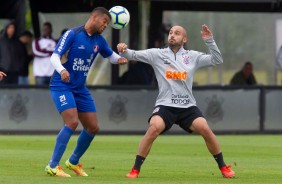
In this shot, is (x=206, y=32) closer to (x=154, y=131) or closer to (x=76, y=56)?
(x=154, y=131)

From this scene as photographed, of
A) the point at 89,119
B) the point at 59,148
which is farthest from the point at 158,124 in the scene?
the point at 59,148

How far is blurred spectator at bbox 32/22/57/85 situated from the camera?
24250 mm

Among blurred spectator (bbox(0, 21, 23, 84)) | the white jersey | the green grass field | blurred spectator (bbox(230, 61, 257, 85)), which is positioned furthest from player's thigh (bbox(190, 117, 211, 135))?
blurred spectator (bbox(230, 61, 257, 85))

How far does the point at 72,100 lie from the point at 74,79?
0.95 ft

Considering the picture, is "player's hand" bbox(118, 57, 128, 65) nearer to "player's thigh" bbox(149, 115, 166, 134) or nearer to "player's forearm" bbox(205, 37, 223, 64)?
"player's thigh" bbox(149, 115, 166, 134)

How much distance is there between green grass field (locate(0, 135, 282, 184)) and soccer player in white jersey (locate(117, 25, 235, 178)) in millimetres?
439

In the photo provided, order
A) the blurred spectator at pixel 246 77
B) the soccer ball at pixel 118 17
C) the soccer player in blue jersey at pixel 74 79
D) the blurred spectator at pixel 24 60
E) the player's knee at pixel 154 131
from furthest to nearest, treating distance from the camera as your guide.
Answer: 1. the blurred spectator at pixel 246 77
2. the blurred spectator at pixel 24 60
3. the soccer ball at pixel 118 17
4. the soccer player in blue jersey at pixel 74 79
5. the player's knee at pixel 154 131

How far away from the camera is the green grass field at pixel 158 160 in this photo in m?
13.2

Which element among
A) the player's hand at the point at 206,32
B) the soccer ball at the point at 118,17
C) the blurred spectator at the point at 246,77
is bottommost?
the blurred spectator at the point at 246,77

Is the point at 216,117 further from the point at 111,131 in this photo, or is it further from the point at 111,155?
the point at 111,155

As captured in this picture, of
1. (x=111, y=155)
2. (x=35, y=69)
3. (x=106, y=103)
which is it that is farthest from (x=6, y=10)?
(x=111, y=155)

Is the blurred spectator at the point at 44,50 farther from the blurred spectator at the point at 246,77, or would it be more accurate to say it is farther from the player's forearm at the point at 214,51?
the player's forearm at the point at 214,51

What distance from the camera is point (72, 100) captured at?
1352cm

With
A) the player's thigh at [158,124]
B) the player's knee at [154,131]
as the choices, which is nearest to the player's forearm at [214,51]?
the player's thigh at [158,124]
